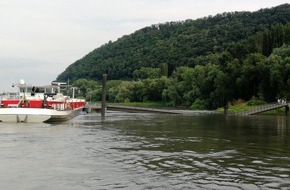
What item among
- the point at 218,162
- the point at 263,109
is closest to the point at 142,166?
the point at 218,162

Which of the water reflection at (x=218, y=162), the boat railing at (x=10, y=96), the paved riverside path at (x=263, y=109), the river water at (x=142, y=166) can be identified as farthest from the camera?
the paved riverside path at (x=263, y=109)

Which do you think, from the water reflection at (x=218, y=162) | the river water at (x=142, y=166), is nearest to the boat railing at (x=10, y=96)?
the river water at (x=142, y=166)

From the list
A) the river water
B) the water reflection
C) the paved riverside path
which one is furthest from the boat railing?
the paved riverside path

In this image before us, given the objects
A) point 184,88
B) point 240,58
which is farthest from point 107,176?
point 184,88

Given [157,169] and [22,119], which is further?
[22,119]

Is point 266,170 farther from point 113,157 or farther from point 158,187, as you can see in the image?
point 113,157

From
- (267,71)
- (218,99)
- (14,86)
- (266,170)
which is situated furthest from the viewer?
(218,99)

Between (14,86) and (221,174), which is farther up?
(14,86)

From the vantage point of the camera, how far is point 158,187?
16.6m

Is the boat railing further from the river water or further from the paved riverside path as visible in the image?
the paved riverside path

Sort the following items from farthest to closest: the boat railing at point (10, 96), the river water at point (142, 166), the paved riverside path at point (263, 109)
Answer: the paved riverside path at point (263, 109) < the boat railing at point (10, 96) < the river water at point (142, 166)

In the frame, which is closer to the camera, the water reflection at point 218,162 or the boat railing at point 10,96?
the water reflection at point 218,162

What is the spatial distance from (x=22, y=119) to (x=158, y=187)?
47.6 metres

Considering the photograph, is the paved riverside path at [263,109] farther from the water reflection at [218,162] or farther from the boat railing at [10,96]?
the water reflection at [218,162]
